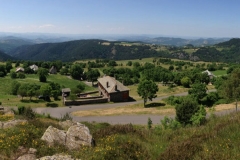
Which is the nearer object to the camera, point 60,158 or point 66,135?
point 60,158

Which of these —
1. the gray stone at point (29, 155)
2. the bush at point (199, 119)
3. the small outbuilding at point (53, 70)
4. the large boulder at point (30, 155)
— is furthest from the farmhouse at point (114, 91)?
the small outbuilding at point (53, 70)

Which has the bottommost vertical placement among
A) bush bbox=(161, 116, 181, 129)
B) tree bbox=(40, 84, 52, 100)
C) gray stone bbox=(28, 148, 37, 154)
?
tree bbox=(40, 84, 52, 100)

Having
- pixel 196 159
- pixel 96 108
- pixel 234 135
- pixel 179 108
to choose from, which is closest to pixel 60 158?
pixel 196 159

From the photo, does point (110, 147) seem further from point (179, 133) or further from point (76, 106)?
point (76, 106)

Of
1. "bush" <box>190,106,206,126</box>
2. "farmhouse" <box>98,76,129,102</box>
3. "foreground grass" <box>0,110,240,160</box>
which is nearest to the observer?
"foreground grass" <box>0,110,240,160</box>

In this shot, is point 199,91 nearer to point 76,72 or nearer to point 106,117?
point 106,117

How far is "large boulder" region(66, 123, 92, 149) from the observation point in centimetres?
1071

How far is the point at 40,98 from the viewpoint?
216 ft

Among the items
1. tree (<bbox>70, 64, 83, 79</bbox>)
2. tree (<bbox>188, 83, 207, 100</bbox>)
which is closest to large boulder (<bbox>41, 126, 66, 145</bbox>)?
tree (<bbox>188, 83, 207, 100</bbox>)

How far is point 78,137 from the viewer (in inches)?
445

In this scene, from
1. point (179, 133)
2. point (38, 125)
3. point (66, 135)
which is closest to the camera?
point (66, 135)

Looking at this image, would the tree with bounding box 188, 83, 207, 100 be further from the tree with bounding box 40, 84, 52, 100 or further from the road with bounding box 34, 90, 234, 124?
the tree with bounding box 40, 84, 52, 100

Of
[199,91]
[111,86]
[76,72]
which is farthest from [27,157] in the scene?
[76,72]

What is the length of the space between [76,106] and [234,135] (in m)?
50.0
